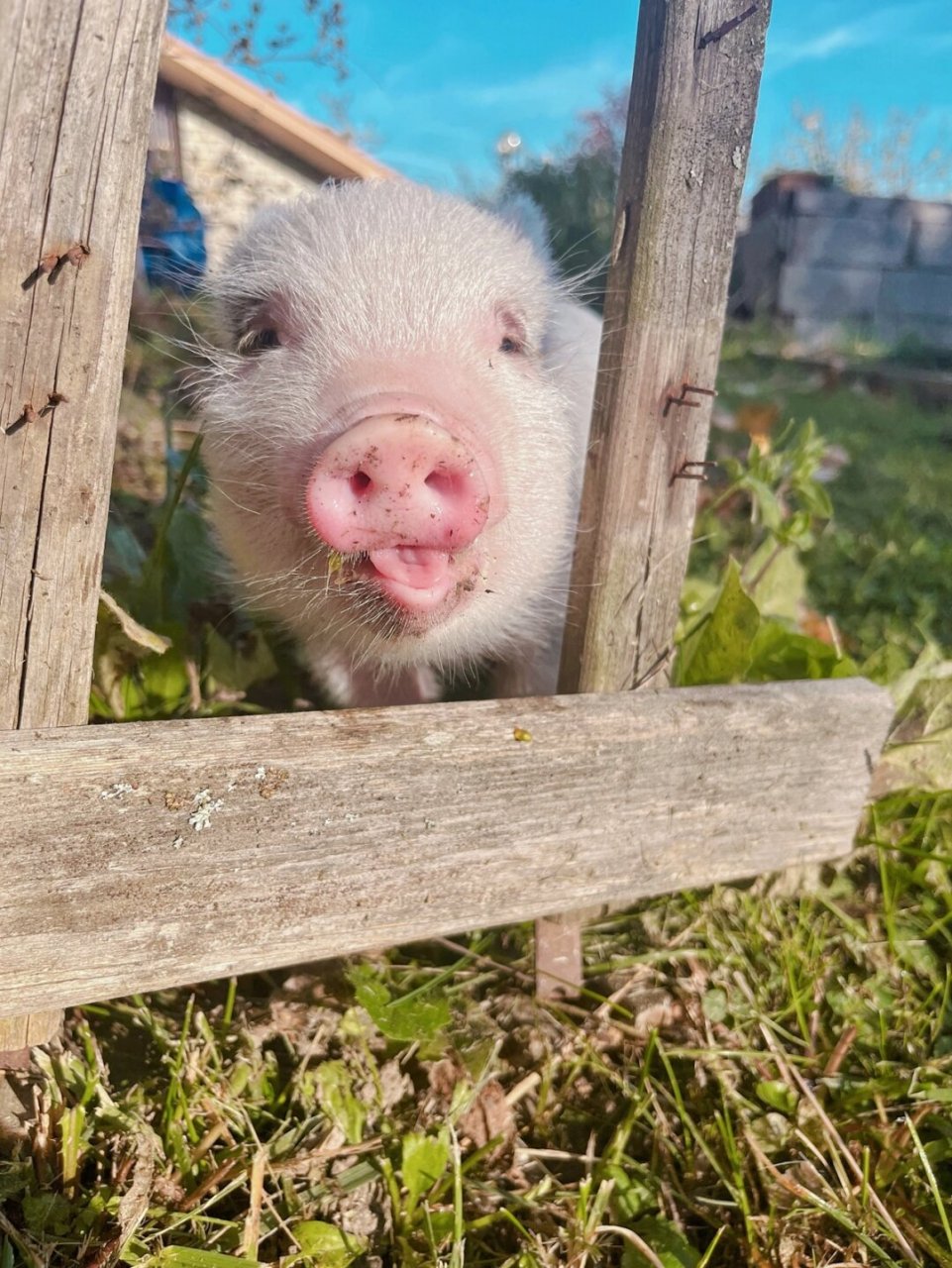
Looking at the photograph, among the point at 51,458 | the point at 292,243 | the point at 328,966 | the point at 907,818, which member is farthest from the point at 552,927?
the point at 292,243

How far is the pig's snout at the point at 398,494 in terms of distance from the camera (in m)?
1.58

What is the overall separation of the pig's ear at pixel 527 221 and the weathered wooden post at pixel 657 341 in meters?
0.88

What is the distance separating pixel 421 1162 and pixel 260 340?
186 centimetres

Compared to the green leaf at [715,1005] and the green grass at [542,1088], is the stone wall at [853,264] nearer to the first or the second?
the green grass at [542,1088]

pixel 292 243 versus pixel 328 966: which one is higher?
pixel 292 243

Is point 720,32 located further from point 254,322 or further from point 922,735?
point 922,735

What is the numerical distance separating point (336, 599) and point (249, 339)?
78cm

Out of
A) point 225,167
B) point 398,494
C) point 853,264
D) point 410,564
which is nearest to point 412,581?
point 410,564

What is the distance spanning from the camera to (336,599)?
76.5 inches

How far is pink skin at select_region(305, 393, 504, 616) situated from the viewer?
1.58 m

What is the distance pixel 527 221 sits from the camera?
2.87 metres

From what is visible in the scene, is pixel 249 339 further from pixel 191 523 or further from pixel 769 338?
pixel 769 338

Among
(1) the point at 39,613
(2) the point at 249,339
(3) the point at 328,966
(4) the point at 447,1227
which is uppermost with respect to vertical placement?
(2) the point at 249,339

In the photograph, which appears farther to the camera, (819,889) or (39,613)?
(819,889)
